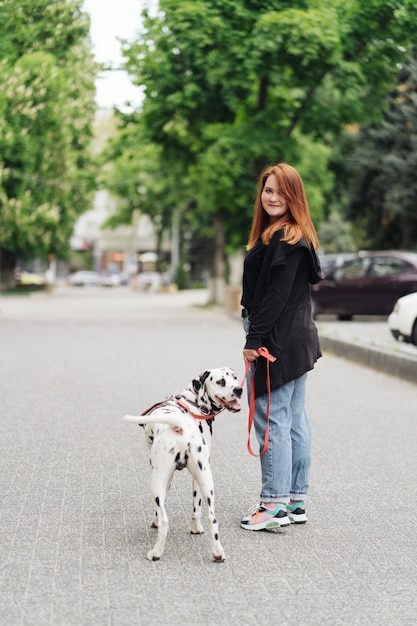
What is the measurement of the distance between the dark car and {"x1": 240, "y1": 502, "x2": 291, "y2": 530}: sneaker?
2284 centimetres

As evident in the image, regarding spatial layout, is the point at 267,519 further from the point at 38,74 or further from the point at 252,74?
the point at 252,74

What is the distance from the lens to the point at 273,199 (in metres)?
5.84

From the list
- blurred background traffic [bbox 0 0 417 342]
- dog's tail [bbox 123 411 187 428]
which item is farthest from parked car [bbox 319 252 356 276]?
dog's tail [bbox 123 411 187 428]

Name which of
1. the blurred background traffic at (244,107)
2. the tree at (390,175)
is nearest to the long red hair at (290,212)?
the blurred background traffic at (244,107)

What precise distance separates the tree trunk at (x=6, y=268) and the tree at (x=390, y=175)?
2463 cm

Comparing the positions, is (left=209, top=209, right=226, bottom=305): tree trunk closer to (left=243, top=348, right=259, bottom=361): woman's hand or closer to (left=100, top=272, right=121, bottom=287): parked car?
(left=243, top=348, right=259, bottom=361): woman's hand

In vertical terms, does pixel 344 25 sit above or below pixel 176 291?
above

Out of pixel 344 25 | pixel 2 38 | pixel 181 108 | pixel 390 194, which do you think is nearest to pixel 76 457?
pixel 2 38

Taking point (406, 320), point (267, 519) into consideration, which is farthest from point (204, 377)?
point (406, 320)

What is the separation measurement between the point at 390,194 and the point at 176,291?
33688 mm

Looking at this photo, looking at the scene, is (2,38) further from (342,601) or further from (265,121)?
(265,121)

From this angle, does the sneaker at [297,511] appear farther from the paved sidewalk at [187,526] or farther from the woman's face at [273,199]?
the woman's face at [273,199]

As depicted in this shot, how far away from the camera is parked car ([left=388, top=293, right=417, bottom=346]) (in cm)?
1845

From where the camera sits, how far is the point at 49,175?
4962 cm
